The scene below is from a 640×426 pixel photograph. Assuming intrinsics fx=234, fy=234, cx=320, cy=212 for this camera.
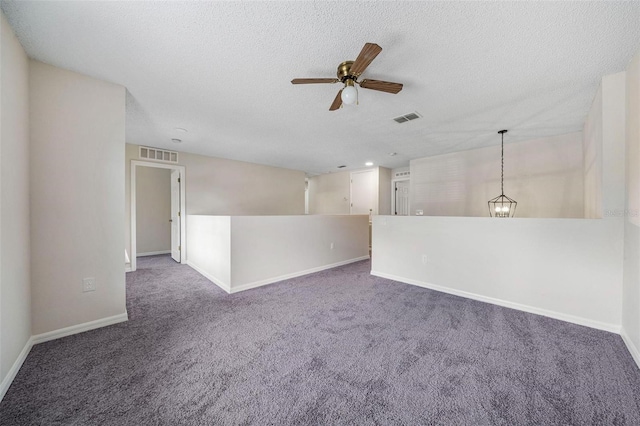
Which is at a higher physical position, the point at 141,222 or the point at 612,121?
the point at 612,121

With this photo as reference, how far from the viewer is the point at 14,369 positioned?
160 cm

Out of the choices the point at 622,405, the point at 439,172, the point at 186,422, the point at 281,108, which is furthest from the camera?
the point at 439,172

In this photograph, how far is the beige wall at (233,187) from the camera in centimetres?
499

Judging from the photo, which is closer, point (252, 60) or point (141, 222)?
point (252, 60)

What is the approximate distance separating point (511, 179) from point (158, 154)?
22.2 feet

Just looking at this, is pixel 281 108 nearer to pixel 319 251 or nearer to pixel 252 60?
pixel 252 60

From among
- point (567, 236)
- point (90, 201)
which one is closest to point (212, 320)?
point (90, 201)

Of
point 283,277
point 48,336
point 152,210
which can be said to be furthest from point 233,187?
point 48,336

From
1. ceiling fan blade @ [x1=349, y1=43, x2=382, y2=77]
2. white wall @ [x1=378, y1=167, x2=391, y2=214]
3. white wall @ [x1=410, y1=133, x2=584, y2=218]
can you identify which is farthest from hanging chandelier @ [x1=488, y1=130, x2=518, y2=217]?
ceiling fan blade @ [x1=349, y1=43, x2=382, y2=77]

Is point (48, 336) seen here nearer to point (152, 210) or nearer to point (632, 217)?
point (152, 210)

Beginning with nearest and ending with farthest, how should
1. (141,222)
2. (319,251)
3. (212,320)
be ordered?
(212,320) → (319,251) → (141,222)

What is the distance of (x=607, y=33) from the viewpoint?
163 cm

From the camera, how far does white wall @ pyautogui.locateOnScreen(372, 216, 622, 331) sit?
7.55 feet

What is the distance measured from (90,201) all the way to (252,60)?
200 cm
